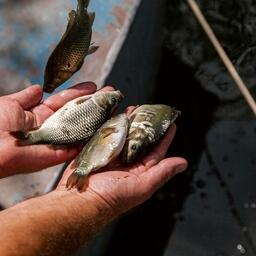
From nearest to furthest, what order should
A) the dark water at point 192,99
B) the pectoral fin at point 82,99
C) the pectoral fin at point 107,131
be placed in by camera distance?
the pectoral fin at point 107,131 < the pectoral fin at point 82,99 < the dark water at point 192,99

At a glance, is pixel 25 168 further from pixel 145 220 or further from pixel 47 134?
pixel 145 220

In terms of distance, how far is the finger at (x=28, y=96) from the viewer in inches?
136

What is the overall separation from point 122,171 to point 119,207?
223 millimetres

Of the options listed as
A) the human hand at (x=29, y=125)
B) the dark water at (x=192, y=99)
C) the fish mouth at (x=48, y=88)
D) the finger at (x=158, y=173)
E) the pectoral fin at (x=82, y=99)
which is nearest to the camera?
the finger at (x=158, y=173)

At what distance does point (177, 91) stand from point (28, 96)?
2.40m

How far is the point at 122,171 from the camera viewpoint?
2.97 meters

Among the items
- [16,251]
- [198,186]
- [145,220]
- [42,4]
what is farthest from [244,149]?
[16,251]

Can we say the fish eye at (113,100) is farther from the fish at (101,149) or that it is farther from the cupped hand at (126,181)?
the cupped hand at (126,181)

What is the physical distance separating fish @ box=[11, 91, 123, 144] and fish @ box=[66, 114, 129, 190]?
0.35ft

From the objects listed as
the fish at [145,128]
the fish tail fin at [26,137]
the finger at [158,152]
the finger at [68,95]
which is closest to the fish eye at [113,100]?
the fish at [145,128]

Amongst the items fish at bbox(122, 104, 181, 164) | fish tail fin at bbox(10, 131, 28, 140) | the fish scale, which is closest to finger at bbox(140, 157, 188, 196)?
fish at bbox(122, 104, 181, 164)

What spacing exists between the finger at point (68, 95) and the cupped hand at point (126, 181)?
56 cm

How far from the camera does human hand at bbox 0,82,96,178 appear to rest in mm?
3150

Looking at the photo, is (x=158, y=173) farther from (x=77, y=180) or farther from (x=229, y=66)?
(x=229, y=66)
